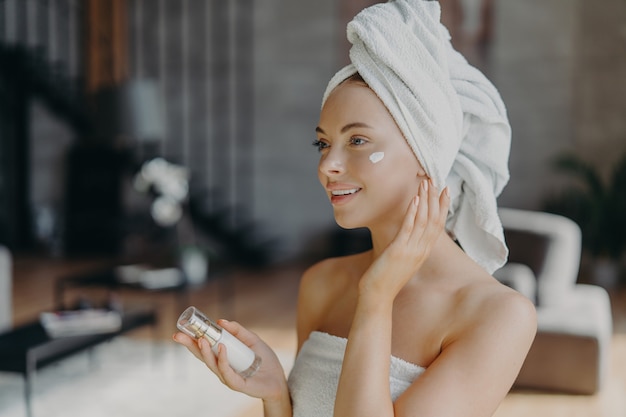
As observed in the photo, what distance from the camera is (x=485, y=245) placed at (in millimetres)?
1329

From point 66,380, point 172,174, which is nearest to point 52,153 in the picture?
point 172,174

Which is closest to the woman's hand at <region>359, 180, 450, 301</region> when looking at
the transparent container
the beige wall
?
the transparent container

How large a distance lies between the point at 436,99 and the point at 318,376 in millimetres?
476

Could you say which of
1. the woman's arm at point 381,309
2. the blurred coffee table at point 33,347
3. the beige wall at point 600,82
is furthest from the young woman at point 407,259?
the beige wall at point 600,82

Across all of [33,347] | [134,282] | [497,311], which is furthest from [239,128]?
[497,311]

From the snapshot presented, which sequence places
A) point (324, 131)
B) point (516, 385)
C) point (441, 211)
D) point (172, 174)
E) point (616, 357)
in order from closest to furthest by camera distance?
point (441, 211), point (324, 131), point (516, 385), point (616, 357), point (172, 174)

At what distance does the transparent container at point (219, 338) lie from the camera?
3.66 ft

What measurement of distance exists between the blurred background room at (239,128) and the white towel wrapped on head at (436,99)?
214 inches

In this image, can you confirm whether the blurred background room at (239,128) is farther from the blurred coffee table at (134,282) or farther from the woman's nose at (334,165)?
the woman's nose at (334,165)

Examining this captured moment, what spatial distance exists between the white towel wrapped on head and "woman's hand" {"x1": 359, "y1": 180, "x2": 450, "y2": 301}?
133mm

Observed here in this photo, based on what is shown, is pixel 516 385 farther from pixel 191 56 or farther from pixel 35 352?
pixel 191 56

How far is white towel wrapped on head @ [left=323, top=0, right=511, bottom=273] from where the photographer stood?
1.12m

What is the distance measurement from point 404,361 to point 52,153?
29.1ft

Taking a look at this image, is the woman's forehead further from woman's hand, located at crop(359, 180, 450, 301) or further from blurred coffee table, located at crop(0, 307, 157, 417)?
blurred coffee table, located at crop(0, 307, 157, 417)
